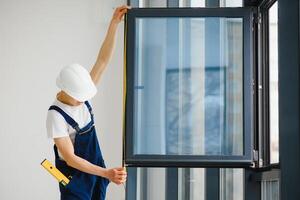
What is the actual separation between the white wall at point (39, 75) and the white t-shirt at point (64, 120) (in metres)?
2.28

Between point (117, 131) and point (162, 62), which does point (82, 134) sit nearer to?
point (162, 62)

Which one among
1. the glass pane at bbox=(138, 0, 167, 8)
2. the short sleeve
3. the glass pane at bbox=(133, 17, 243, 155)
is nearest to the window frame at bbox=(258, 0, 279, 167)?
the glass pane at bbox=(133, 17, 243, 155)

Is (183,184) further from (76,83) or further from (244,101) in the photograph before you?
(76,83)

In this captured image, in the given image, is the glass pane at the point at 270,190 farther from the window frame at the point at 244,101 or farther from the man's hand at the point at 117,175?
the man's hand at the point at 117,175

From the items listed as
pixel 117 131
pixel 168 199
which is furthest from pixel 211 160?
pixel 117 131

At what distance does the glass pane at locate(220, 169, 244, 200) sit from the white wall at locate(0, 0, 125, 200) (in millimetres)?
1518

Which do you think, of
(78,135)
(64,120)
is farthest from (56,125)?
(78,135)

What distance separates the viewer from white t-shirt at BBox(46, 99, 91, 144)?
3049 millimetres

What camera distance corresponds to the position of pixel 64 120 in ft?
10.1

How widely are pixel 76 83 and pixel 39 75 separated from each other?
8.63 feet

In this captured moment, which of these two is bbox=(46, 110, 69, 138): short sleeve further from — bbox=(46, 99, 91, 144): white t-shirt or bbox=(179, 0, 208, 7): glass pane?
bbox=(179, 0, 208, 7): glass pane

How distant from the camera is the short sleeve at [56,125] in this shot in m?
3.04

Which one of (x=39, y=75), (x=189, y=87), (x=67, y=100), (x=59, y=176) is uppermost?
(x=39, y=75)

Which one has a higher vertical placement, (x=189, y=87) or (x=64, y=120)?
(x=189, y=87)
